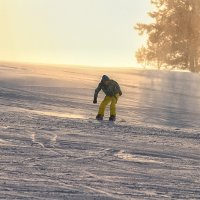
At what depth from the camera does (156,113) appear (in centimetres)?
1966

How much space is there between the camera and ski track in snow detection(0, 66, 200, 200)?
25.0 ft

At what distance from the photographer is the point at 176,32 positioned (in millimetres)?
50406

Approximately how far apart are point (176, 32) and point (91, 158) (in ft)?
137

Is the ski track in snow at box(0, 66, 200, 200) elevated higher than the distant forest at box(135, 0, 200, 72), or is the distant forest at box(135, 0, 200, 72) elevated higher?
the distant forest at box(135, 0, 200, 72)

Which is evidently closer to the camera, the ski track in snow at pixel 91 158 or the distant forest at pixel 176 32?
the ski track in snow at pixel 91 158

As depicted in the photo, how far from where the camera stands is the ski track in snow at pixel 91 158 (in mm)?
7605

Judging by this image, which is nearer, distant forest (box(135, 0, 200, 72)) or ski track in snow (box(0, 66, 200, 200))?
ski track in snow (box(0, 66, 200, 200))

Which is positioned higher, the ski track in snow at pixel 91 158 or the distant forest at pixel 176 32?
the distant forest at pixel 176 32

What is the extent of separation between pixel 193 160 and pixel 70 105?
31.7 ft

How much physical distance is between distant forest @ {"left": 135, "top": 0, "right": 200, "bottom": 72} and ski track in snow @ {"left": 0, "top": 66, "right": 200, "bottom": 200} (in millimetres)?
34550

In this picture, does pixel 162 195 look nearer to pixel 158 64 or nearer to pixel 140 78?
pixel 140 78

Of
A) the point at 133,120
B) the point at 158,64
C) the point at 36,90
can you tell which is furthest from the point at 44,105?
the point at 158,64

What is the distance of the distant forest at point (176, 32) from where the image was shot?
5028cm

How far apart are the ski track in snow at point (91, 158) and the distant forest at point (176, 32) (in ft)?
113
